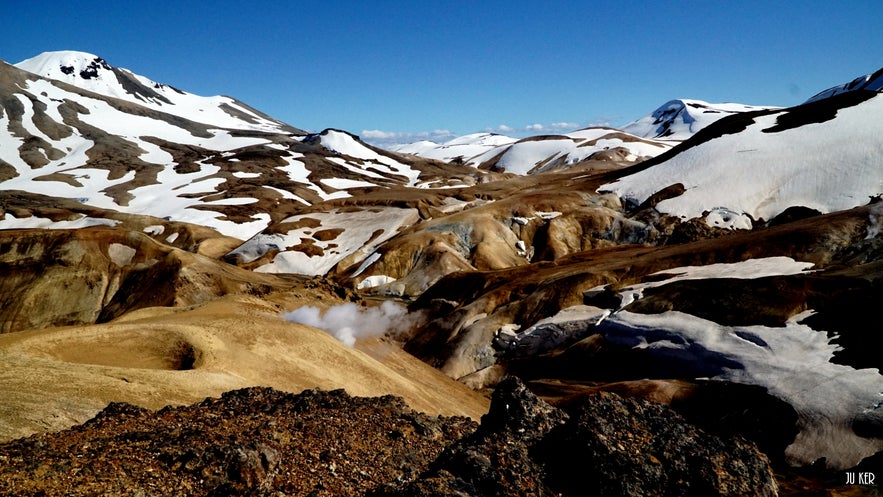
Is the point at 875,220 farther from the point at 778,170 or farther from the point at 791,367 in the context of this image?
the point at 791,367

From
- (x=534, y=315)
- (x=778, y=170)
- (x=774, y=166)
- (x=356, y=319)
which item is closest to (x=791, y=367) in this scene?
(x=534, y=315)

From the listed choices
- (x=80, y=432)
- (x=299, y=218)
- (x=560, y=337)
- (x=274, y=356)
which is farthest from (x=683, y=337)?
(x=299, y=218)

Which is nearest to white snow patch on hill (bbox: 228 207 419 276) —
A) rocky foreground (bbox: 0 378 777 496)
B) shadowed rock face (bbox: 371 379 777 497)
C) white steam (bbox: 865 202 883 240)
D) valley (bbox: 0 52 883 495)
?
valley (bbox: 0 52 883 495)

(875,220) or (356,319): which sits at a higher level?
(875,220)

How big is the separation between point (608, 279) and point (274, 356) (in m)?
38.5

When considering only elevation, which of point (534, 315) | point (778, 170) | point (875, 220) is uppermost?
point (778, 170)

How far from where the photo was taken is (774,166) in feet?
274

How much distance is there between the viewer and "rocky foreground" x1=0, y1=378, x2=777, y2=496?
11.5m

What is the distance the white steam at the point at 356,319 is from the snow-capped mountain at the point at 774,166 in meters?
46.1

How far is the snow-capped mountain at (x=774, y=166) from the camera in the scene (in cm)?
7481

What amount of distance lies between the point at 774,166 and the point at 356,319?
6538 cm

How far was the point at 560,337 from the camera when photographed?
53062 mm

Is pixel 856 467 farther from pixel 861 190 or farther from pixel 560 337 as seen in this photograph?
pixel 861 190

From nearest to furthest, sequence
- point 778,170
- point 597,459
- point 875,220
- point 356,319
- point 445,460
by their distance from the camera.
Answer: point 597,459, point 445,460, point 875,220, point 356,319, point 778,170
